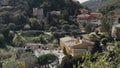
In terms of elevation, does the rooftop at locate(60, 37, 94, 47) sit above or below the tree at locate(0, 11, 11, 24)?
above

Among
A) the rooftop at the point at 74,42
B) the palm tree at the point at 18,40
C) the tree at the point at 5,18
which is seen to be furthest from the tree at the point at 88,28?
the tree at the point at 5,18

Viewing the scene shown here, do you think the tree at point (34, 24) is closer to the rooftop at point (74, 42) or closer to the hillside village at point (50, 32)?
the hillside village at point (50, 32)

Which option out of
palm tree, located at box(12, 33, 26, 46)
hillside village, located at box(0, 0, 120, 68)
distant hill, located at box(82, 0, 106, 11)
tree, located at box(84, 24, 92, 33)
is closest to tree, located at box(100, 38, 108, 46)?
hillside village, located at box(0, 0, 120, 68)

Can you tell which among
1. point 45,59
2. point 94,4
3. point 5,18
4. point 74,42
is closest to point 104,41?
point 74,42

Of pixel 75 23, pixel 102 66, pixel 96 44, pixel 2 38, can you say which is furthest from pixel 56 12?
pixel 102 66

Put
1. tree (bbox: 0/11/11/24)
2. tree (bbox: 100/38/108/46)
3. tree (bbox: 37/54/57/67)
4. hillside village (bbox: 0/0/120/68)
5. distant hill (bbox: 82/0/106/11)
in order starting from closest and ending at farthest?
tree (bbox: 37/54/57/67)
hillside village (bbox: 0/0/120/68)
tree (bbox: 100/38/108/46)
tree (bbox: 0/11/11/24)
distant hill (bbox: 82/0/106/11)

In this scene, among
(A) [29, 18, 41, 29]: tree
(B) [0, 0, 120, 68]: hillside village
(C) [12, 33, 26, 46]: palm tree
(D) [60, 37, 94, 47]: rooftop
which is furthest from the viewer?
(A) [29, 18, 41, 29]: tree

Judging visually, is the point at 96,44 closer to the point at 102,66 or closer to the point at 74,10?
the point at 102,66

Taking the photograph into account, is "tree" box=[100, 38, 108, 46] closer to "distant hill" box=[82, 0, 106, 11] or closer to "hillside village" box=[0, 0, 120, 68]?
"hillside village" box=[0, 0, 120, 68]

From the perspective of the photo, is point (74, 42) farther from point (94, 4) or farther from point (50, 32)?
point (94, 4)
